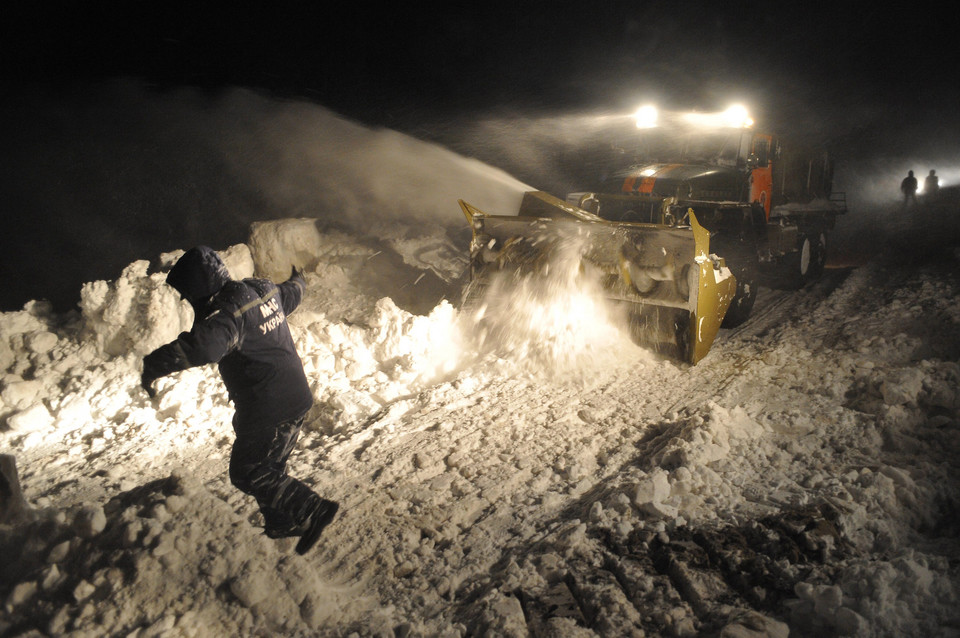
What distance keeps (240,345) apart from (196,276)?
1.35 ft

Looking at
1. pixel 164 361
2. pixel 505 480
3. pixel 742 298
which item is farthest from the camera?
pixel 742 298

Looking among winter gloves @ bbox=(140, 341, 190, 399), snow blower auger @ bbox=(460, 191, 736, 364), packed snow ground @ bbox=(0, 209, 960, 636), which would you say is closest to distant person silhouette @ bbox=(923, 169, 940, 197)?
packed snow ground @ bbox=(0, 209, 960, 636)

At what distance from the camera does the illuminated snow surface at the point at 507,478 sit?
103 inches

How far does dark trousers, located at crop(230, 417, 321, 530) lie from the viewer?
305cm

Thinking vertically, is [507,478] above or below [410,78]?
below

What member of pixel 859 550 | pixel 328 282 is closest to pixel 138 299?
pixel 328 282

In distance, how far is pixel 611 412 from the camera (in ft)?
15.6

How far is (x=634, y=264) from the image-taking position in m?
5.68

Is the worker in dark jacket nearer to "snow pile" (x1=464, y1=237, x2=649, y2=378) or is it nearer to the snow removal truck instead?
"snow pile" (x1=464, y1=237, x2=649, y2=378)

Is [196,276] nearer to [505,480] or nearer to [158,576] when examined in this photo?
[158,576]

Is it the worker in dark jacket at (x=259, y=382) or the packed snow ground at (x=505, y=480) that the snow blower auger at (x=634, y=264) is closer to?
the packed snow ground at (x=505, y=480)

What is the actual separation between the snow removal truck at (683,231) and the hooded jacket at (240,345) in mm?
3337

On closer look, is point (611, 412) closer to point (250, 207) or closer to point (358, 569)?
point (358, 569)

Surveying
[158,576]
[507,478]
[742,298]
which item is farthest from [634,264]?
[158,576]
